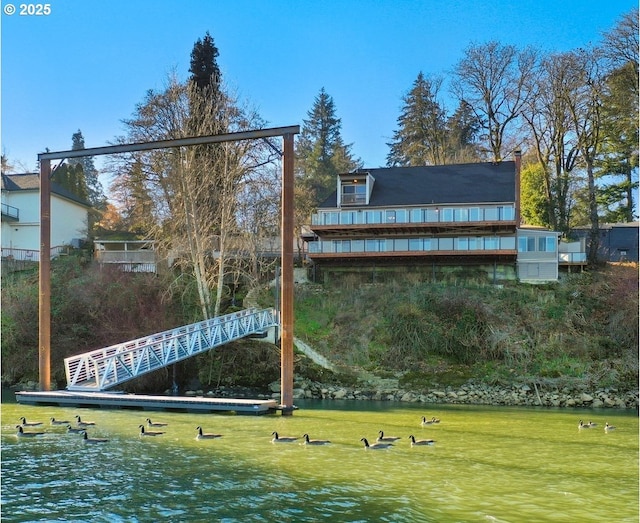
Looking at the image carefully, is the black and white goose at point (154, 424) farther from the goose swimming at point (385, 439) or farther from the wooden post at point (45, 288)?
the wooden post at point (45, 288)

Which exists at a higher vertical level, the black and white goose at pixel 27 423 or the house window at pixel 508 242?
the house window at pixel 508 242

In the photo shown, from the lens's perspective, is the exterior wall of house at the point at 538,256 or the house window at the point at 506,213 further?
the house window at the point at 506,213

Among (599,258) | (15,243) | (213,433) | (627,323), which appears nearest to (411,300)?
(627,323)

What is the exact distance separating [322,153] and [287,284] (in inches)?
1701

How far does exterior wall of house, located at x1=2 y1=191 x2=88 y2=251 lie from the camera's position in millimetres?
44344

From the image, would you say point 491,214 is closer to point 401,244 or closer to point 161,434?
point 401,244

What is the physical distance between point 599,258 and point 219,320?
26943 millimetres

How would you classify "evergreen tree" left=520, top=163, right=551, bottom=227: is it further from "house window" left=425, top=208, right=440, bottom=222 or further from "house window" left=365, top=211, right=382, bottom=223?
"house window" left=365, top=211, right=382, bottom=223

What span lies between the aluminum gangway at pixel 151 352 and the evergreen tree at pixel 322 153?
74.0 ft

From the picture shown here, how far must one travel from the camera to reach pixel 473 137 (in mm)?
53250

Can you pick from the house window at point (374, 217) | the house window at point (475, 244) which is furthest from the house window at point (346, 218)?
the house window at point (475, 244)

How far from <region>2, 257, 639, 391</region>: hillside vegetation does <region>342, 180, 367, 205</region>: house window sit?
8.75m

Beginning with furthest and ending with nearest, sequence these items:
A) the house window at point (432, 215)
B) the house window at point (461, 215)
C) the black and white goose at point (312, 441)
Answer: the house window at point (432, 215), the house window at point (461, 215), the black and white goose at point (312, 441)

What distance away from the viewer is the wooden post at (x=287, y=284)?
1931cm
